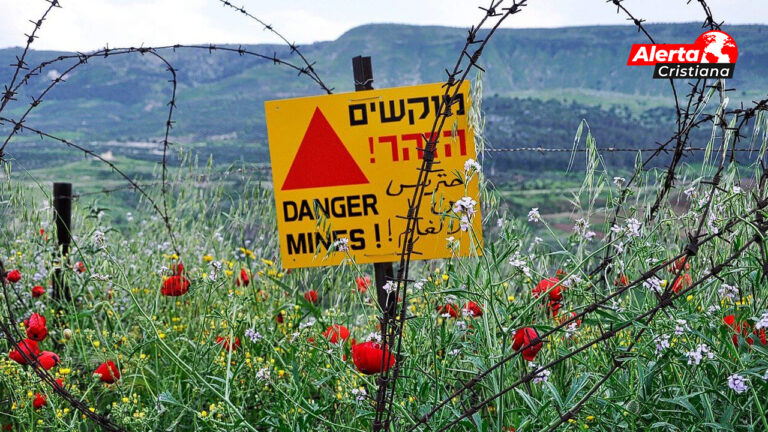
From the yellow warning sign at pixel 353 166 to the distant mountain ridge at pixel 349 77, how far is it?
79.8 metres

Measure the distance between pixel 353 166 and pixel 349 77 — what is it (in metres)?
155

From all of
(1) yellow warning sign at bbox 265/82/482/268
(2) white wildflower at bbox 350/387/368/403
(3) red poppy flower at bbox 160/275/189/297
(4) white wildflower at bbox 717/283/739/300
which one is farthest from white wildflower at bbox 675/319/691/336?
(3) red poppy flower at bbox 160/275/189/297

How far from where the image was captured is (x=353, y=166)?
2.77 metres

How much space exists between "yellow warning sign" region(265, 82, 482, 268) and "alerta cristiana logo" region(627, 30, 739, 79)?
84cm

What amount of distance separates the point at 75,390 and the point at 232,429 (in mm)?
861

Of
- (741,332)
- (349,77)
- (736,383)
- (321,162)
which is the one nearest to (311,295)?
(321,162)

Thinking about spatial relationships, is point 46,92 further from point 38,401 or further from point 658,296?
point 658,296

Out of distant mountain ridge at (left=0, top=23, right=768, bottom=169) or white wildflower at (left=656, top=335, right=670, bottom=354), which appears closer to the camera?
white wildflower at (left=656, top=335, right=670, bottom=354)

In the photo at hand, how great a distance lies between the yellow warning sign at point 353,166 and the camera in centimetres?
270

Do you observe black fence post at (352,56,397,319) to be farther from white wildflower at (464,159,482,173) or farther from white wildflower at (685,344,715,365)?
white wildflower at (685,344,715,365)

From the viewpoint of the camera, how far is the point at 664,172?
2346 mm

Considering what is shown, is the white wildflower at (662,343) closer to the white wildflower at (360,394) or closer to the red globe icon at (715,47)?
the white wildflower at (360,394)

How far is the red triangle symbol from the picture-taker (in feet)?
9.09

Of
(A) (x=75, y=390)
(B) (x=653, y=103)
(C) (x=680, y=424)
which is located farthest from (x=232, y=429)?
(B) (x=653, y=103)
